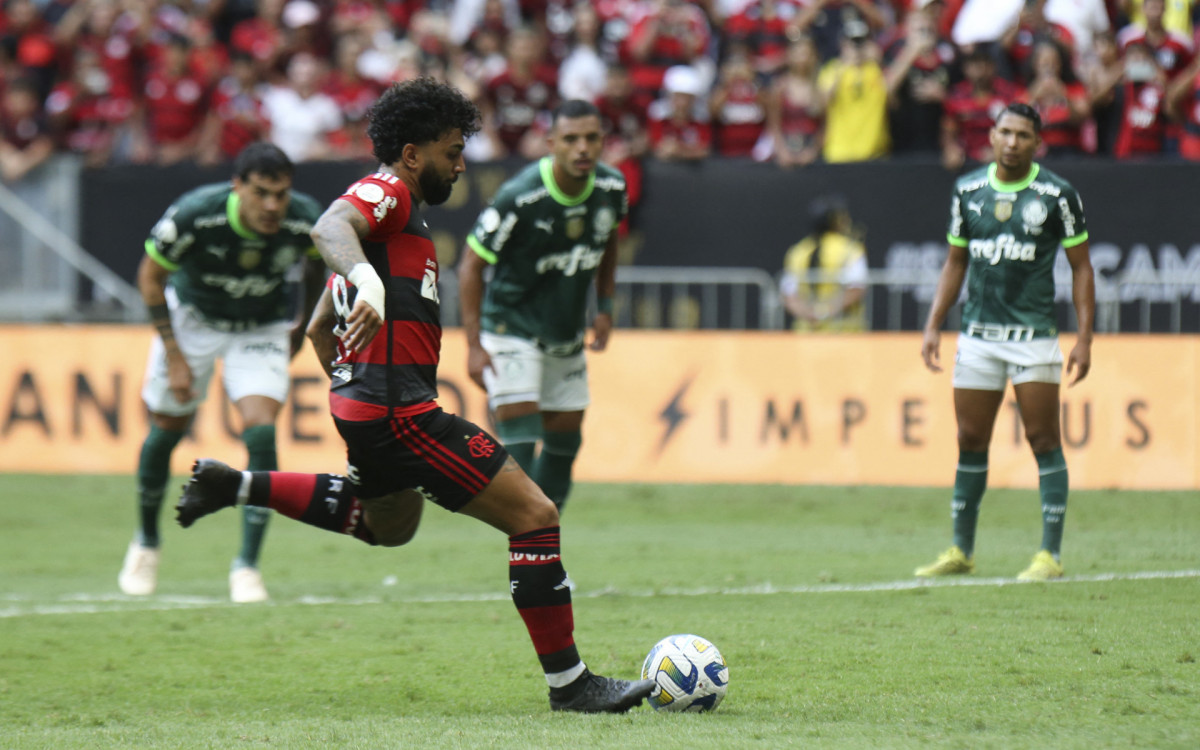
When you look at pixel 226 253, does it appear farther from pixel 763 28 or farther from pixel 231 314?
pixel 763 28

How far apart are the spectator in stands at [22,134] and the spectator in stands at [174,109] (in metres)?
1.01

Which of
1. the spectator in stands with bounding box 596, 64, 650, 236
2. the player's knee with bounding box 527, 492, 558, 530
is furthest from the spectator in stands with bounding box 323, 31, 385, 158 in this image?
the player's knee with bounding box 527, 492, 558, 530

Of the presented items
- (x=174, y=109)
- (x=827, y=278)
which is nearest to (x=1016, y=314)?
(x=827, y=278)

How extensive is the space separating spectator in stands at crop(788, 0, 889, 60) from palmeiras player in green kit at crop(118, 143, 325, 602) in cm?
890

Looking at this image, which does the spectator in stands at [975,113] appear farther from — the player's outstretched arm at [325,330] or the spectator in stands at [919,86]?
the player's outstretched arm at [325,330]

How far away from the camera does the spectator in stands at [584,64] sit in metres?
16.4

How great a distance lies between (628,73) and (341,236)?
→ 1180 cm

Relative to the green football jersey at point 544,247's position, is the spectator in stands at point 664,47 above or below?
above

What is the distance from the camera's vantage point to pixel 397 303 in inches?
209

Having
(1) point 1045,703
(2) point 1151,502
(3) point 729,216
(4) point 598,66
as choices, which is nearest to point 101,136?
(4) point 598,66

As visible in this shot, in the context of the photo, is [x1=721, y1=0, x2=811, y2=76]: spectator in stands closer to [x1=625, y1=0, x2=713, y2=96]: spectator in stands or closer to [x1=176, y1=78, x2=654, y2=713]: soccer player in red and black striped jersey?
[x1=625, y1=0, x2=713, y2=96]: spectator in stands

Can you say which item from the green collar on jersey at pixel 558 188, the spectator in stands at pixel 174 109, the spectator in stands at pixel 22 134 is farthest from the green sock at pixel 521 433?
the spectator in stands at pixel 22 134

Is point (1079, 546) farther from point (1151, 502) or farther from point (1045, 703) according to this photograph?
point (1045, 703)

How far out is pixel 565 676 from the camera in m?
5.35
